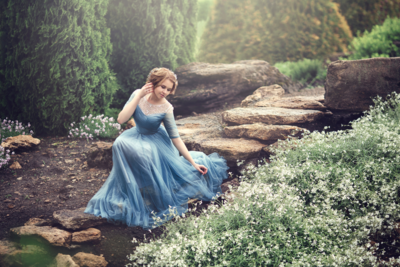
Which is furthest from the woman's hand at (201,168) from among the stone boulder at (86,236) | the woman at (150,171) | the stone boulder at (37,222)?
the stone boulder at (37,222)

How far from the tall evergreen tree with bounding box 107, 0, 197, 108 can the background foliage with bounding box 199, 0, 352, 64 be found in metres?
3.45

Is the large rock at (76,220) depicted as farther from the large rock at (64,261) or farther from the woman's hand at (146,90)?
the woman's hand at (146,90)

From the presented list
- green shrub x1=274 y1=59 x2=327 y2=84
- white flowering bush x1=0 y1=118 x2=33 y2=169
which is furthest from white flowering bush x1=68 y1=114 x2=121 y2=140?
green shrub x1=274 y1=59 x2=327 y2=84

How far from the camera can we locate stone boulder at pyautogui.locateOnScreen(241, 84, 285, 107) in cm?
588

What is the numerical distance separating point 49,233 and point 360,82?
4.77 meters

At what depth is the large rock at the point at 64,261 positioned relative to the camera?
2566mm

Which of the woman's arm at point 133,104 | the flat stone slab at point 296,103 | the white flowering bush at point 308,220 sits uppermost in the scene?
the woman's arm at point 133,104

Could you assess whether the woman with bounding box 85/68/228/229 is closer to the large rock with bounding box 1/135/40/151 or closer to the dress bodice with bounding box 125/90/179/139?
the dress bodice with bounding box 125/90/179/139

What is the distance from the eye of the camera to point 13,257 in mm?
2664

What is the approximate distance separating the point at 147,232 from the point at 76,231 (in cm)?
73

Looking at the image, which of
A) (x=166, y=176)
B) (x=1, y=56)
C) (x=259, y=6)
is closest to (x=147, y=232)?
(x=166, y=176)

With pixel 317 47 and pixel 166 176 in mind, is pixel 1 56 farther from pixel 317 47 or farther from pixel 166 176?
pixel 317 47

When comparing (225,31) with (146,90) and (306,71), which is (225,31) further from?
(146,90)

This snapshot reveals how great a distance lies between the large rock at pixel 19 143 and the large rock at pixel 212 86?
2.85 metres
